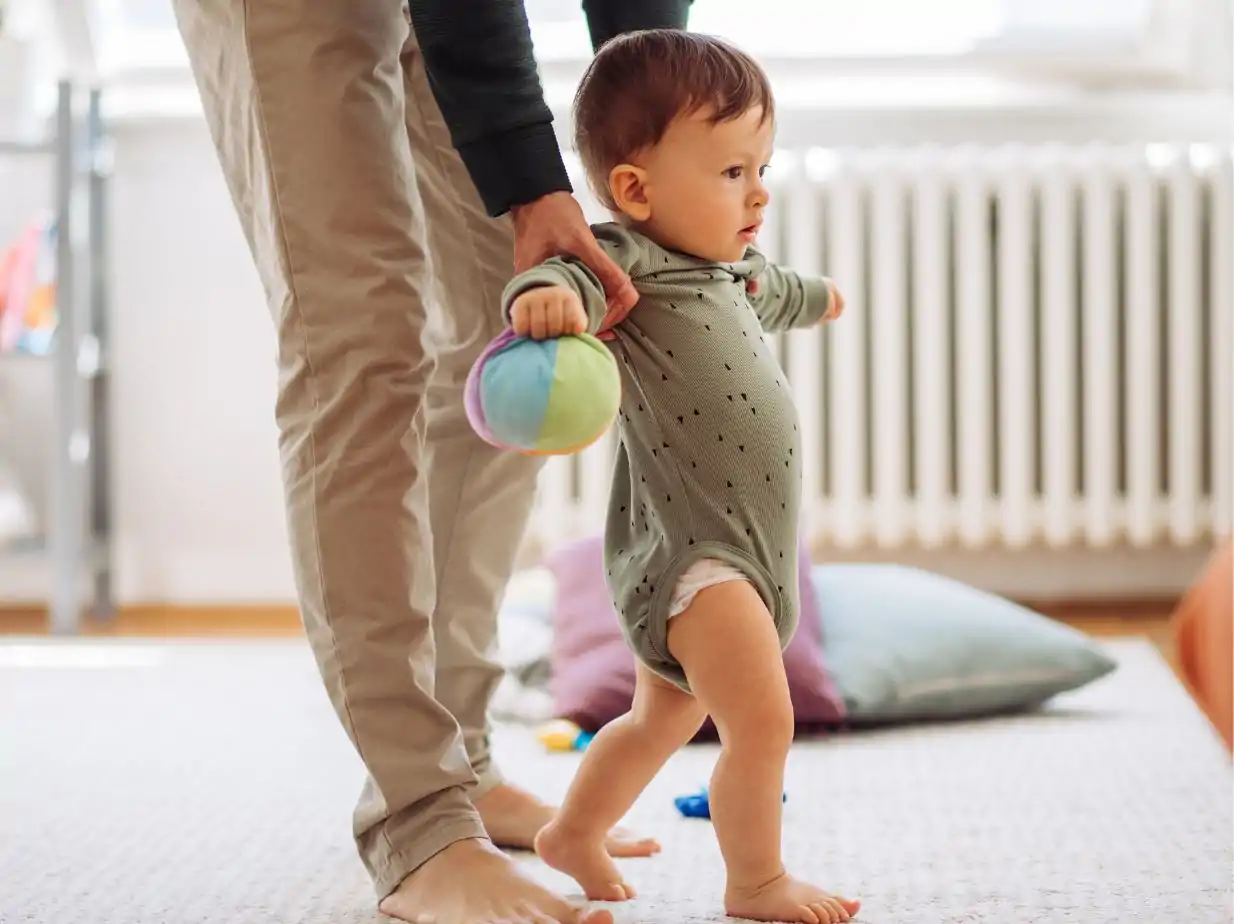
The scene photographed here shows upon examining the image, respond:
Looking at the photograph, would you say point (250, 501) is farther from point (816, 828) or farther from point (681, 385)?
point (681, 385)

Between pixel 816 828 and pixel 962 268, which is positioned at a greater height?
pixel 962 268

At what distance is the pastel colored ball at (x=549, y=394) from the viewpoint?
3.11ft

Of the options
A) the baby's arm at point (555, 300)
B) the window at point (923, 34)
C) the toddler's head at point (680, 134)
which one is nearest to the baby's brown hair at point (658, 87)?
the toddler's head at point (680, 134)

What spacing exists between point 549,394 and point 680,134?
24cm

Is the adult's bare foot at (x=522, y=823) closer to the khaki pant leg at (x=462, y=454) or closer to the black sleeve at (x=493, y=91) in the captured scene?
the khaki pant leg at (x=462, y=454)

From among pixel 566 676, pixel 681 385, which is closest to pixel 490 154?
pixel 681 385

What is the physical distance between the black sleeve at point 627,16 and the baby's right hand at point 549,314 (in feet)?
1.15

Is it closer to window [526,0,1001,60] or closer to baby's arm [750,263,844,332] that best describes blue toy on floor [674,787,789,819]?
baby's arm [750,263,844,332]

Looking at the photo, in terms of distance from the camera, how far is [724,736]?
1.05 meters

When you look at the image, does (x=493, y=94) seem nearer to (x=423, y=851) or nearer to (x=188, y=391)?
(x=423, y=851)

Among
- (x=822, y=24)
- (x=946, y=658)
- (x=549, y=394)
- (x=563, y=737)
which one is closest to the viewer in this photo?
(x=549, y=394)

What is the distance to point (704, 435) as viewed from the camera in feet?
3.52

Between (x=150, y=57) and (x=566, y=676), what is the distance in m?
1.71

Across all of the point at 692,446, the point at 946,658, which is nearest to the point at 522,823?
the point at 692,446
